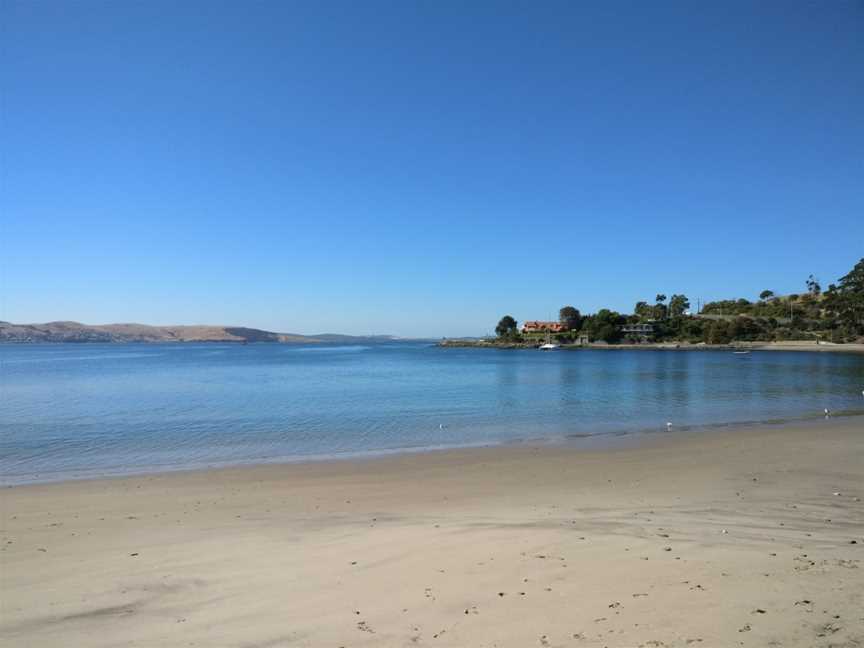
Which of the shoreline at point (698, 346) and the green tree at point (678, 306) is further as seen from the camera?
the green tree at point (678, 306)

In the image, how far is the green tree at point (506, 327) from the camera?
182m

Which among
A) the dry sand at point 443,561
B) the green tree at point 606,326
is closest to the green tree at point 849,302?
the green tree at point 606,326

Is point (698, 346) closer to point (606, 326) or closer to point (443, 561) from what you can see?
point (606, 326)

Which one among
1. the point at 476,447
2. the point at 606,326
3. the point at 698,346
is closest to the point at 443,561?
the point at 476,447

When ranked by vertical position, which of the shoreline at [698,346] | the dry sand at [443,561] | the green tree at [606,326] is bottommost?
the dry sand at [443,561]

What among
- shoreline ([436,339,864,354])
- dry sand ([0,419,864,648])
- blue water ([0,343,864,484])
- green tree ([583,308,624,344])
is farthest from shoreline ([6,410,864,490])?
green tree ([583,308,624,344])

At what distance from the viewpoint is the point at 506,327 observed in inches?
7308

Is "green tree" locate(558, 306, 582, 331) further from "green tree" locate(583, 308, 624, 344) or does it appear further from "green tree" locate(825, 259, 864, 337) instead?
"green tree" locate(825, 259, 864, 337)

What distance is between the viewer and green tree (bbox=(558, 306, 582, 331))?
17582 centimetres

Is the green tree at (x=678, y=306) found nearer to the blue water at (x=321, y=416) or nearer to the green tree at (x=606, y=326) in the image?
the green tree at (x=606, y=326)

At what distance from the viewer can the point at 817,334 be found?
126 metres

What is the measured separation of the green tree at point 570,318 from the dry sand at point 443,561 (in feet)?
553

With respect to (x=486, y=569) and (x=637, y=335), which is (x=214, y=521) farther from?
(x=637, y=335)

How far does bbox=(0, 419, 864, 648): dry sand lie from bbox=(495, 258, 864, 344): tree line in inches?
5274
